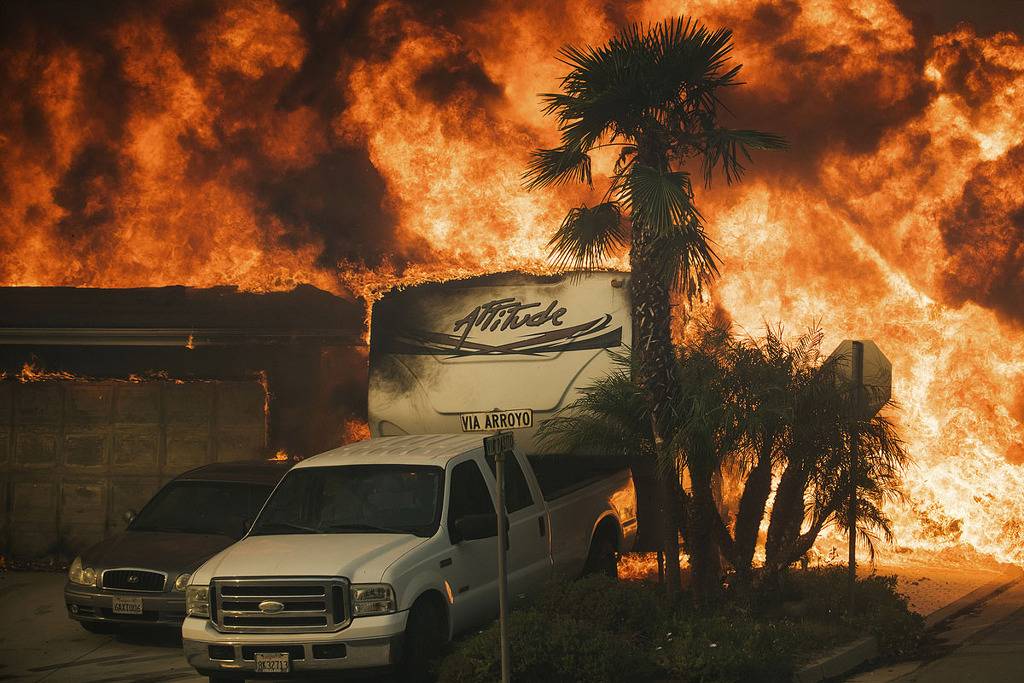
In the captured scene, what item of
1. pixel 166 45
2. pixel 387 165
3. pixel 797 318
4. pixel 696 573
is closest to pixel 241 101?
pixel 166 45

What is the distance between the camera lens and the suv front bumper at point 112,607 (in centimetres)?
1067

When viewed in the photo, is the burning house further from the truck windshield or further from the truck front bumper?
the truck front bumper

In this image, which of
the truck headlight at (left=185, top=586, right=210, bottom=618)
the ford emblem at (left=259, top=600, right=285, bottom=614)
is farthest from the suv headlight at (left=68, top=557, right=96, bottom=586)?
the ford emblem at (left=259, top=600, right=285, bottom=614)

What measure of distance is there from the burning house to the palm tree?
6.16m

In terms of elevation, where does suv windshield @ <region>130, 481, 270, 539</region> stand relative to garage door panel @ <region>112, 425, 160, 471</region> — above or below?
below

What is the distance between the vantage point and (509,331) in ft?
47.7

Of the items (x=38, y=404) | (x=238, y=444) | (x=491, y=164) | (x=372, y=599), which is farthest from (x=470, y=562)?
(x=491, y=164)

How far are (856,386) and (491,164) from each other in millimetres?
12349

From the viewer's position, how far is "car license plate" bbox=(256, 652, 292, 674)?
326 inches

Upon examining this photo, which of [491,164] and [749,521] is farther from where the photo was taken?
[491,164]

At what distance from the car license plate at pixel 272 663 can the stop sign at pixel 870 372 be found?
18.3 feet

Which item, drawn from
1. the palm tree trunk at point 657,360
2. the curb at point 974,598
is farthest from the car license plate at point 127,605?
the curb at point 974,598

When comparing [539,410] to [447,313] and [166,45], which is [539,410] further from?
[166,45]

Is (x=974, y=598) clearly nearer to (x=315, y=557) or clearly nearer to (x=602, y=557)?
(x=602, y=557)
